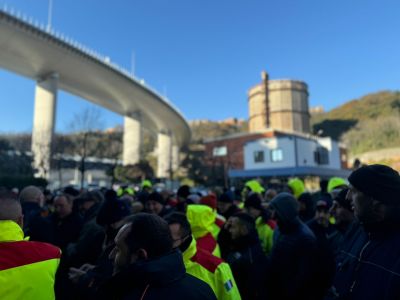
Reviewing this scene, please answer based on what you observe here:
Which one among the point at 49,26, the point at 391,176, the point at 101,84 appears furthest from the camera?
the point at 101,84

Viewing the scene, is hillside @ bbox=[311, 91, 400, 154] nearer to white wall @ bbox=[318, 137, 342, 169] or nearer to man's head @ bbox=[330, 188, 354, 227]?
white wall @ bbox=[318, 137, 342, 169]

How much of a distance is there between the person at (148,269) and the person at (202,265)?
0.80 meters

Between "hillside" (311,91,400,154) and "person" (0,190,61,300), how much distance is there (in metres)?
61.3

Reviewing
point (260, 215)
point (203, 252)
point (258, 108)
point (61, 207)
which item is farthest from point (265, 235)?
point (258, 108)

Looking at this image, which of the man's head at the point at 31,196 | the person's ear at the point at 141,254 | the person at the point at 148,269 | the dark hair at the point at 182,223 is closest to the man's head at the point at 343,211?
the dark hair at the point at 182,223

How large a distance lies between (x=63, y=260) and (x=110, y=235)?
2.68 feet

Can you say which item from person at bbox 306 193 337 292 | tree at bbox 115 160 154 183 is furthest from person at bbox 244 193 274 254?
tree at bbox 115 160 154 183

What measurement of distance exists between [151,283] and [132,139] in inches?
2199

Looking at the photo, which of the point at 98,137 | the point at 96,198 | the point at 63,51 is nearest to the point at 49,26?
the point at 63,51

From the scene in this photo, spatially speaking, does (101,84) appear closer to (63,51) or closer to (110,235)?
(63,51)

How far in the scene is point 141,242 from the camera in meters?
1.80

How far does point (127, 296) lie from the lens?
5.34 ft

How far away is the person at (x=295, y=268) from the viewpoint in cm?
367

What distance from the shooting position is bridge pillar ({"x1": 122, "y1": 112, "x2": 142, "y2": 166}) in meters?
54.0
